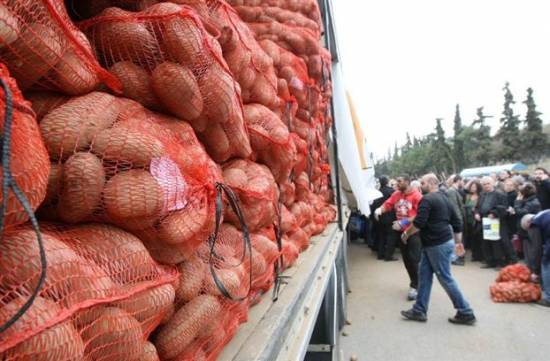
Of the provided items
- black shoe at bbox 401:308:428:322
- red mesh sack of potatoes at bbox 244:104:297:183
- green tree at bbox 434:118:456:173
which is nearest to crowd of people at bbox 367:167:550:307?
black shoe at bbox 401:308:428:322

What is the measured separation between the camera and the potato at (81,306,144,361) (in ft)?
2.87

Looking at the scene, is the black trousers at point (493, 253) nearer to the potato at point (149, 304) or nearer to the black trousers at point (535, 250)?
the black trousers at point (535, 250)

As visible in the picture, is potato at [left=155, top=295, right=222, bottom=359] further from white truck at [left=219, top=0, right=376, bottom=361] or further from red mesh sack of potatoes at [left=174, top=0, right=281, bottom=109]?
red mesh sack of potatoes at [left=174, top=0, right=281, bottom=109]

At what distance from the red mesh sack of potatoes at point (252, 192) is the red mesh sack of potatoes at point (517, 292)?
5.73 meters

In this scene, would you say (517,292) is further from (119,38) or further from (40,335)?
(40,335)

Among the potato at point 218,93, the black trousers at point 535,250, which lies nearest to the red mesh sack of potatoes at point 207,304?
the potato at point 218,93

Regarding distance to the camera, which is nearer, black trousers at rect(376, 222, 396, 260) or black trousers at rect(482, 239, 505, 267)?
black trousers at rect(482, 239, 505, 267)

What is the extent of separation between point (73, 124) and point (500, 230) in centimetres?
914

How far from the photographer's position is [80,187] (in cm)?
97

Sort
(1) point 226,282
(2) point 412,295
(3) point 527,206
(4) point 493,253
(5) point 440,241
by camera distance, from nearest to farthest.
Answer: (1) point 226,282, (5) point 440,241, (2) point 412,295, (3) point 527,206, (4) point 493,253

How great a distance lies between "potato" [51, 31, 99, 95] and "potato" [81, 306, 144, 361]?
57 cm

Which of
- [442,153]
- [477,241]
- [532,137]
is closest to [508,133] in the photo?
[532,137]

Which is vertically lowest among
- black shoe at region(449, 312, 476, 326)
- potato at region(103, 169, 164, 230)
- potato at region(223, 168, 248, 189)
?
black shoe at region(449, 312, 476, 326)

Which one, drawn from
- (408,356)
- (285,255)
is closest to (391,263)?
(408,356)
